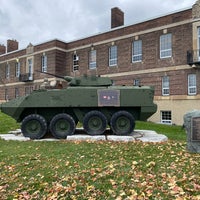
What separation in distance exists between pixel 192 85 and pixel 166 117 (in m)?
4.04

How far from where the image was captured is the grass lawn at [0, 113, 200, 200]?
15.0 feet

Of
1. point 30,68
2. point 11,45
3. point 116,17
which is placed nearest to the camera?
point 116,17

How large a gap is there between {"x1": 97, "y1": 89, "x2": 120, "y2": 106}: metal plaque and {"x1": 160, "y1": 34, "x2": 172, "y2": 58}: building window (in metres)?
15.3

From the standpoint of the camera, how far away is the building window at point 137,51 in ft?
89.3

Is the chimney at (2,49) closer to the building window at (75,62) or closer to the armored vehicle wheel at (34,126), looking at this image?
the building window at (75,62)

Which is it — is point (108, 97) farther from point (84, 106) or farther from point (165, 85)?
point (165, 85)

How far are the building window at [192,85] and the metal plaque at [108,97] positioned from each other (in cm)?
1386

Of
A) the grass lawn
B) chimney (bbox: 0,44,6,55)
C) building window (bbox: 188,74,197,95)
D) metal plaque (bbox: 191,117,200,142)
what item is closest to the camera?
the grass lawn

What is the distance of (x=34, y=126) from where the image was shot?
11.6 m

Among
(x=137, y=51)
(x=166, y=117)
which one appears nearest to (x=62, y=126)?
(x=166, y=117)

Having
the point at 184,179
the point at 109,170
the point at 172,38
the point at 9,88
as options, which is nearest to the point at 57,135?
the point at 109,170

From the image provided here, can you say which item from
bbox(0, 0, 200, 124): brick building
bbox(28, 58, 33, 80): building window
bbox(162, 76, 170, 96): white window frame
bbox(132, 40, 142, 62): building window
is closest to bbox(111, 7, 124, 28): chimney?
bbox(0, 0, 200, 124): brick building

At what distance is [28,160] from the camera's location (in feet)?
23.8

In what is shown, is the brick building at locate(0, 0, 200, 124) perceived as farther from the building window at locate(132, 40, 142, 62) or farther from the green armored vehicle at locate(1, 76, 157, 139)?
the green armored vehicle at locate(1, 76, 157, 139)
